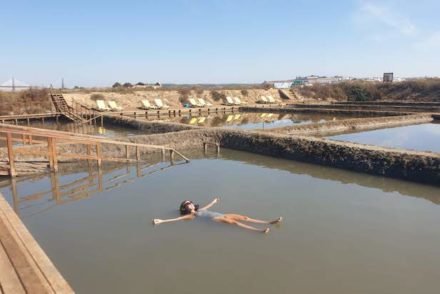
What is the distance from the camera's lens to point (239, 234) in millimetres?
5766

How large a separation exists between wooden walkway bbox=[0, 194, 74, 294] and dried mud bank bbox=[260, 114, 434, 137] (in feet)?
35.8

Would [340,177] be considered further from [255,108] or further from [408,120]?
[255,108]

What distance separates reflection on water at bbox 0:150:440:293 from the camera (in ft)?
14.9

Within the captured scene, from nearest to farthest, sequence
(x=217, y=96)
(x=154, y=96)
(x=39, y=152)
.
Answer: (x=39, y=152), (x=154, y=96), (x=217, y=96)

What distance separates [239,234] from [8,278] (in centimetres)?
307

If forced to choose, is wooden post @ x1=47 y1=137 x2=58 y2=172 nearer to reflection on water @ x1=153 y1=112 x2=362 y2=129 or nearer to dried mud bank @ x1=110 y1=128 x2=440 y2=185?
dried mud bank @ x1=110 y1=128 x2=440 y2=185

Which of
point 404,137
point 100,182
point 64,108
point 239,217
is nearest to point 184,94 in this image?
point 64,108

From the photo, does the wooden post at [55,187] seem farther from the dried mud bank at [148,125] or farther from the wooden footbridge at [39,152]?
the dried mud bank at [148,125]

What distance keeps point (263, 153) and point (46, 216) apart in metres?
7.17

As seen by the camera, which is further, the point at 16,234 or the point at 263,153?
the point at 263,153

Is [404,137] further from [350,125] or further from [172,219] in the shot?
[172,219]

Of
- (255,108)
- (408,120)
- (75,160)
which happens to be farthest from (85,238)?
(255,108)

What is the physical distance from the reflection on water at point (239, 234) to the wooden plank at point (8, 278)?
0.86 metres

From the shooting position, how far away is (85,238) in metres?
5.79
